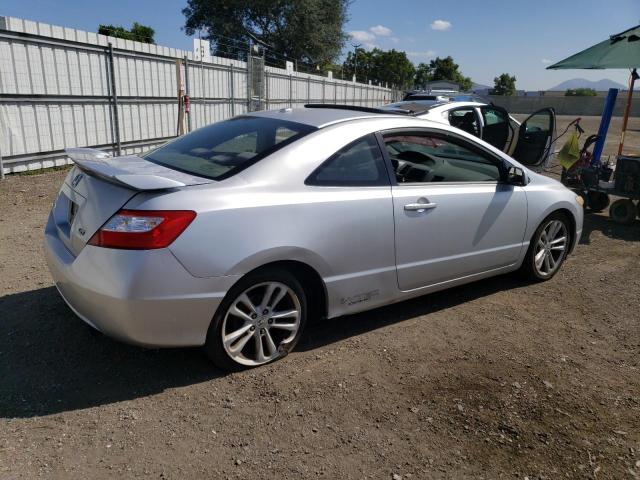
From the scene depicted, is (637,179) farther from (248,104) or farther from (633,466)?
(248,104)

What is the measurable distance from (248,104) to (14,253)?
477 inches

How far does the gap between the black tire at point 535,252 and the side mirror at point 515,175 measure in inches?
22.3

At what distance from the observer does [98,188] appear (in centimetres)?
298

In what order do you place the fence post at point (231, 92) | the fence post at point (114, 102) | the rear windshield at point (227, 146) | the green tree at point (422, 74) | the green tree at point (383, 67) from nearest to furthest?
the rear windshield at point (227, 146) → the fence post at point (114, 102) → the fence post at point (231, 92) → the green tree at point (383, 67) → the green tree at point (422, 74)

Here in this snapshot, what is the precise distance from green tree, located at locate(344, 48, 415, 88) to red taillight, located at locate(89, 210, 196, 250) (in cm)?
7332

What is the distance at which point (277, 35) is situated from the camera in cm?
4553

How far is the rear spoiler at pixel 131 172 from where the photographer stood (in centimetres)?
277

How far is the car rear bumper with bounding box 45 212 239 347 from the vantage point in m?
2.67

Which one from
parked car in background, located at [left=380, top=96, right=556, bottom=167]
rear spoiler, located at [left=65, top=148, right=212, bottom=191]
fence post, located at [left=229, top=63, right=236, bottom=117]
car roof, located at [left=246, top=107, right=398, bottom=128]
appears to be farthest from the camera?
fence post, located at [left=229, top=63, right=236, bottom=117]

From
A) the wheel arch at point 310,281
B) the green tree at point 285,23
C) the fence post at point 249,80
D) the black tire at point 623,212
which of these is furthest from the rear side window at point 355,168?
the green tree at point 285,23

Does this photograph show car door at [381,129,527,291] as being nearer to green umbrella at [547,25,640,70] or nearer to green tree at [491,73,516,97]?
green umbrella at [547,25,640,70]

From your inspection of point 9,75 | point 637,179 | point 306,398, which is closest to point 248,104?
point 9,75

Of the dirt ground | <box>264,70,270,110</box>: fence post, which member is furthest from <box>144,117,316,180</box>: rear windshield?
<box>264,70,270,110</box>: fence post

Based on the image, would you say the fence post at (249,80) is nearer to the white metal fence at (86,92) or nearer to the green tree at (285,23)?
the white metal fence at (86,92)
